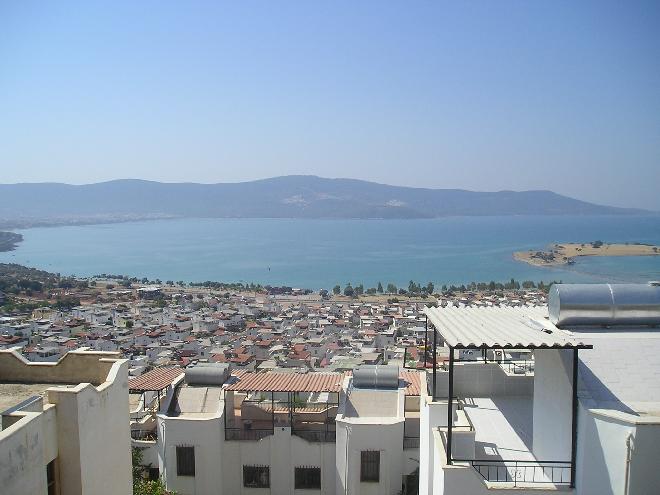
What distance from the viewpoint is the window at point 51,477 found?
4992 mm

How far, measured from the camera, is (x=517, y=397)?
837cm

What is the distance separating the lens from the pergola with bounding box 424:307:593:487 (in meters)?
5.21

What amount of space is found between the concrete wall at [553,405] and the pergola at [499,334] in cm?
15

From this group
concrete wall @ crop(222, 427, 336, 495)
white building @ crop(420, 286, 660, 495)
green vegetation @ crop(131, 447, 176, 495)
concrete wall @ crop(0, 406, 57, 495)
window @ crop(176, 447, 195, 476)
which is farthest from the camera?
concrete wall @ crop(222, 427, 336, 495)

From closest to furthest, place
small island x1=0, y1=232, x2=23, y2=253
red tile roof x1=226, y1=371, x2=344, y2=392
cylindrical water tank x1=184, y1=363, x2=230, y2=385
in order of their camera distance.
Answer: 1. red tile roof x1=226, y1=371, x2=344, y2=392
2. cylindrical water tank x1=184, y1=363, x2=230, y2=385
3. small island x1=0, y1=232, x2=23, y2=253

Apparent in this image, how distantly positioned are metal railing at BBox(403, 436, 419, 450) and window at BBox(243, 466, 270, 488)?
2.77 metres

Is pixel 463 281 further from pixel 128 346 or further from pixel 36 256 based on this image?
pixel 36 256

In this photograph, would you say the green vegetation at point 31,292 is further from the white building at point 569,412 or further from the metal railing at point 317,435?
the white building at point 569,412

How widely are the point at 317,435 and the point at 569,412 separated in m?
6.78

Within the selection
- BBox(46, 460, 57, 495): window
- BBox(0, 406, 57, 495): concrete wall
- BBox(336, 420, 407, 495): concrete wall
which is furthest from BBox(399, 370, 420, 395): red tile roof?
BBox(0, 406, 57, 495): concrete wall

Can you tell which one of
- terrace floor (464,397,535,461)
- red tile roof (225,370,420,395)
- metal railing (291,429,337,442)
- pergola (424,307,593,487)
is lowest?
metal railing (291,429,337,442)

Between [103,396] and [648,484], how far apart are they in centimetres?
512

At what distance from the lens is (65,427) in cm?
507

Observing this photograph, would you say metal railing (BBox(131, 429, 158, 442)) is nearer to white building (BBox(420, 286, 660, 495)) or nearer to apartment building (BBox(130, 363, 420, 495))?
apartment building (BBox(130, 363, 420, 495))
